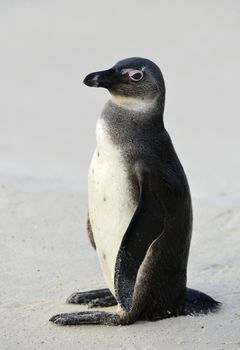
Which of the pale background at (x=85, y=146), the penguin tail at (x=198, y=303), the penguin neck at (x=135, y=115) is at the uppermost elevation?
the penguin neck at (x=135, y=115)

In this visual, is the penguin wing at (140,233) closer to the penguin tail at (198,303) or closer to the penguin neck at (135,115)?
the penguin neck at (135,115)

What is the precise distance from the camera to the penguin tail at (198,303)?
533cm

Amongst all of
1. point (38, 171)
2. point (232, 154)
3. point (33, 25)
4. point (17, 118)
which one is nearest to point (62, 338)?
point (38, 171)

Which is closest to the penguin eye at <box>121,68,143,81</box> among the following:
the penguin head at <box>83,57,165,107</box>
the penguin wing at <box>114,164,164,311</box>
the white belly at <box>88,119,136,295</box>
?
the penguin head at <box>83,57,165,107</box>

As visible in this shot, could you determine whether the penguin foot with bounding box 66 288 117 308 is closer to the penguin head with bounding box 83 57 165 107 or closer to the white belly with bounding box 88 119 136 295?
the white belly with bounding box 88 119 136 295

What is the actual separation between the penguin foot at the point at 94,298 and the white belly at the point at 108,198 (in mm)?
323

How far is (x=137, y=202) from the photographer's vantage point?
16.2 feet

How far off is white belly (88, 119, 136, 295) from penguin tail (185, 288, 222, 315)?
1.41ft

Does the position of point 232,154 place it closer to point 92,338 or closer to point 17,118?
point 17,118

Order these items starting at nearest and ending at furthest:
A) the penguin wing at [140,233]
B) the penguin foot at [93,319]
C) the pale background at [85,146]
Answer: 1. the penguin wing at [140,233]
2. the penguin foot at [93,319]
3. the pale background at [85,146]

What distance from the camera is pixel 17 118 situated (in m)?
10.6

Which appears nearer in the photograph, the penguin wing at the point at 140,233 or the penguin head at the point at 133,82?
the penguin wing at the point at 140,233

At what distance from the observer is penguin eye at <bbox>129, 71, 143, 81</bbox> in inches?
198

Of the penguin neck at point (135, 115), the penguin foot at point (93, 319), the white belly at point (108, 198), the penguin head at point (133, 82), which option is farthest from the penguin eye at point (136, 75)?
the penguin foot at point (93, 319)
